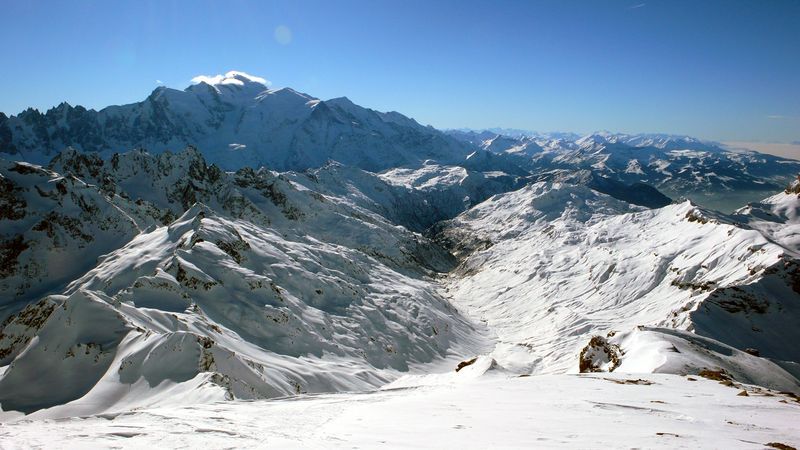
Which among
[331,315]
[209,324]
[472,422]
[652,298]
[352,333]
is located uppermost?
[472,422]

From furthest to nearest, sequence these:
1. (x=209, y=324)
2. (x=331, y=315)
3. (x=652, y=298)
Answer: (x=652, y=298)
(x=331, y=315)
(x=209, y=324)

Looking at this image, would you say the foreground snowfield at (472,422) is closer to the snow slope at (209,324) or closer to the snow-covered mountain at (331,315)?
the snow-covered mountain at (331,315)

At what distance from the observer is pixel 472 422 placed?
20.2m

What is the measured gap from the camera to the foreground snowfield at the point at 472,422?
1706cm

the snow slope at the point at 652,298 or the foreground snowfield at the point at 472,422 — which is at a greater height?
the foreground snowfield at the point at 472,422

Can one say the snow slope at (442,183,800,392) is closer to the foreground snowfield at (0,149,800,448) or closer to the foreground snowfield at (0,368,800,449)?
the foreground snowfield at (0,149,800,448)

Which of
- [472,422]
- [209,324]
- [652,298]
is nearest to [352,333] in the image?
[209,324]

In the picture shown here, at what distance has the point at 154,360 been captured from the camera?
126 feet

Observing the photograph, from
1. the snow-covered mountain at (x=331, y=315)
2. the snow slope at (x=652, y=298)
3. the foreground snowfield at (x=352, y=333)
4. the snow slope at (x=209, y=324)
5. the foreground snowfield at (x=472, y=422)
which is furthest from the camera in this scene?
the snow slope at (x=652, y=298)

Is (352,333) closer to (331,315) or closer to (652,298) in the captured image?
(331,315)

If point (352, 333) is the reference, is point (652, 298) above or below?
below

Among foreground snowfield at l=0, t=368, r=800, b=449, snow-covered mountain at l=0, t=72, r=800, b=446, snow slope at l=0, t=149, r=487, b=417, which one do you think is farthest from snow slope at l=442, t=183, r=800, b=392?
snow slope at l=0, t=149, r=487, b=417

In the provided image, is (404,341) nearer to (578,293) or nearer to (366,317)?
(366,317)

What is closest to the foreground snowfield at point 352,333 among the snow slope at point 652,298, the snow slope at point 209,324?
the snow slope at point 209,324
